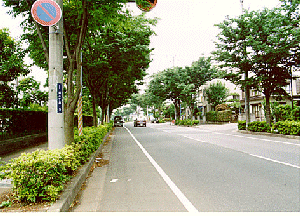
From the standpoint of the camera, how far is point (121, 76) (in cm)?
2045

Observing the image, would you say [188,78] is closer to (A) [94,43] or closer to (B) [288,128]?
(B) [288,128]

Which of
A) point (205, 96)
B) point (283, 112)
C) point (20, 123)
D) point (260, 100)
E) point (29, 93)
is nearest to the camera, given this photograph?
point (20, 123)

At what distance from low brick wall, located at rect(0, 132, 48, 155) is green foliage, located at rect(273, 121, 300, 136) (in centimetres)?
1624

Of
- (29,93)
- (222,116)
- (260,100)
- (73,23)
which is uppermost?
(73,23)

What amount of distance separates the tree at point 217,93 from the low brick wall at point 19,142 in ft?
119

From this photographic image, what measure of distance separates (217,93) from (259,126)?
24.5 meters

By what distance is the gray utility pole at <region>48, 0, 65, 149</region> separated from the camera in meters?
6.32

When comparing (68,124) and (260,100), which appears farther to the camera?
(260,100)

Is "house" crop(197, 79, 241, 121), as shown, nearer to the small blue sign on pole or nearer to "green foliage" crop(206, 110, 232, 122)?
"green foliage" crop(206, 110, 232, 122)

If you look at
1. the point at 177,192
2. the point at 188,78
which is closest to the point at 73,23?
the point at 177,192

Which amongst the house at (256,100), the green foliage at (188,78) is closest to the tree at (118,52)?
the house at (256,100)

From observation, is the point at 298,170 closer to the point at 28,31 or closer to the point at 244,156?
the point at 244,156

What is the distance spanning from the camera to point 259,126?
23062 mm

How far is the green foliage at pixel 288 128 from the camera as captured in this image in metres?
18.1
